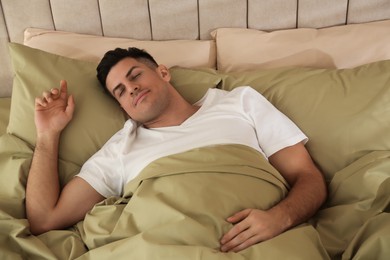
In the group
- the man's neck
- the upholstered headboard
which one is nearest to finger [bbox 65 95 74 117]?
the man's neck

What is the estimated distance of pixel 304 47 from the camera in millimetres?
1468

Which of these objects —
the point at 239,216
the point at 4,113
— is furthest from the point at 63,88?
the point at 239,216

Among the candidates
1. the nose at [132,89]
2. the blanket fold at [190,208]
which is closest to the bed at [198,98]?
the blanket fold at [190,208]

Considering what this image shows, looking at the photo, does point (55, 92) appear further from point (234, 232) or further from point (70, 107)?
point (234, 232)

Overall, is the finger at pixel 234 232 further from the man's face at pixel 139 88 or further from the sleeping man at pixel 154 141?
the man's face at pixel 139 88

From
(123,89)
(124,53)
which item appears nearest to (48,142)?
(123,89)

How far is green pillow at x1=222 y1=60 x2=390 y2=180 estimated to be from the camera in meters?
1.15

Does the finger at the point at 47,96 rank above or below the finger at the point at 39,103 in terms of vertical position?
above

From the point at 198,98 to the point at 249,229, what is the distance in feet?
2.04

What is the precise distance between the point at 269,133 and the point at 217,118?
0.17 metres

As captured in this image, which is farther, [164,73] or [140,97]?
[164,73]

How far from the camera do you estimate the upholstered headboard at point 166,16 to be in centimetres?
157

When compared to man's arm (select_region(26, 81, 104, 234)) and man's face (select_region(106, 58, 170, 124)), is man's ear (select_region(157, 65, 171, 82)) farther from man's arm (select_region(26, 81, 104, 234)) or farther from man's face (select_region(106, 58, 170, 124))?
man's arm (select_region(26, 81, 104, 234))

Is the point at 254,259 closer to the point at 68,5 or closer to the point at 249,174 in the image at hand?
the point at 249,174
